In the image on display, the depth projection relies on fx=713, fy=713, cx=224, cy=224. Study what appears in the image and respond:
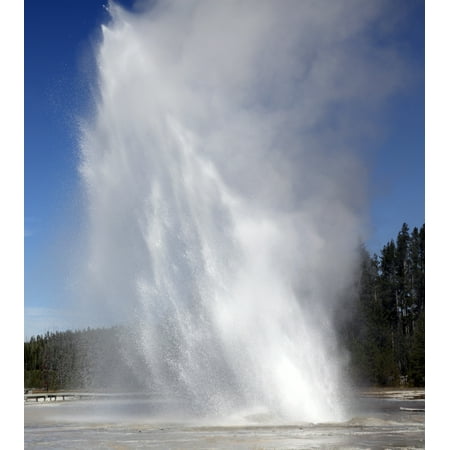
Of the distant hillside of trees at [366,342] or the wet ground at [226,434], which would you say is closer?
the wet ground at [226,434]

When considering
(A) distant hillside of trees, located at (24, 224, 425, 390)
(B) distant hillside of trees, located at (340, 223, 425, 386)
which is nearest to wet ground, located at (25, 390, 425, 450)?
(A) distant hillside of trees, located at (24, 224, 425, 390)

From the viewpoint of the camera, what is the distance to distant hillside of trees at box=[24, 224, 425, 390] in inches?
2047

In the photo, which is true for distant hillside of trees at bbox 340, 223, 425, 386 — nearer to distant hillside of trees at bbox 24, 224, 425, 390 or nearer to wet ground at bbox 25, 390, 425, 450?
distant hillside of trees at bbox 24, 224, 425, 390

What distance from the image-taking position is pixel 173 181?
2508 cm

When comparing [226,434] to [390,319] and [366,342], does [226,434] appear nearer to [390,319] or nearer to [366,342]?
[366,342]

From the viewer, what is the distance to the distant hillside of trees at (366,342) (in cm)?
5200

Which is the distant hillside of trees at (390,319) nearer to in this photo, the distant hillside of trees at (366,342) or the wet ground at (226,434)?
the distant hillside of trees at (366,342)

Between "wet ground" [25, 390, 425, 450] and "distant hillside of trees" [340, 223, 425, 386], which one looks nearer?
"wet ground" [25, 390, 425, 450]

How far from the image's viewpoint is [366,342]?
2167 inches

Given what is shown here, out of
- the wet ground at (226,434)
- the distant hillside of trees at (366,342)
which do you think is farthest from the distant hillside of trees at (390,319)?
the wet ground at (226,434)

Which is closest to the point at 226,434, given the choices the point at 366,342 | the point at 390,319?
the point at 366,342
